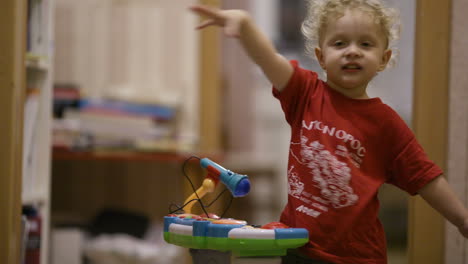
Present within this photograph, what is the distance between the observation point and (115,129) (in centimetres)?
224

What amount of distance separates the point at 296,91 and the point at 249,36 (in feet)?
0.55

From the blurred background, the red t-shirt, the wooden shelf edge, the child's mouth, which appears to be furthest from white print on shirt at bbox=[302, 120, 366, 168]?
the wooden shelf edge

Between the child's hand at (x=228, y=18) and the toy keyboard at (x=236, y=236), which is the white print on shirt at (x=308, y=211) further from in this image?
the child's hand at (x=228, y=18)

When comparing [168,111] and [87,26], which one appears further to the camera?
[87,26]

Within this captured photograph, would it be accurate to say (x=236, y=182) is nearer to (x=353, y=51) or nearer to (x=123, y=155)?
(x=353, y=51)

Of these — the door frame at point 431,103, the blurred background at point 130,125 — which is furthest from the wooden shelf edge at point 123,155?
the door frame at point 431,103

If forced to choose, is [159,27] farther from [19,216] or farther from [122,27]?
[19,216]

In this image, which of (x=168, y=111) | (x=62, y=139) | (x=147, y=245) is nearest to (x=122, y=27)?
(x=168, y=111)

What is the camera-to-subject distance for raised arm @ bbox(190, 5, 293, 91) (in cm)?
86

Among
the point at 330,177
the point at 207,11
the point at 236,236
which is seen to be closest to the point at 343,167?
the point at 330,177

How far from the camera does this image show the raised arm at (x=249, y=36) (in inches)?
34.0

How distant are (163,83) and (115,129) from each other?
426 mm

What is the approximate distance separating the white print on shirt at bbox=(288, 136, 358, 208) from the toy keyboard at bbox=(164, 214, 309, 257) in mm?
90

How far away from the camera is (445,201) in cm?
98
